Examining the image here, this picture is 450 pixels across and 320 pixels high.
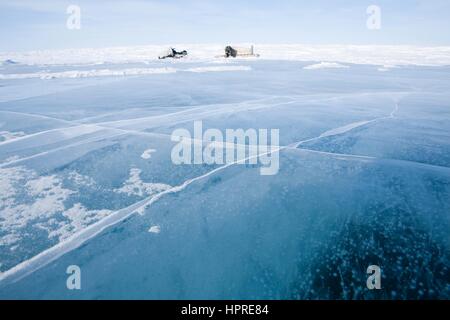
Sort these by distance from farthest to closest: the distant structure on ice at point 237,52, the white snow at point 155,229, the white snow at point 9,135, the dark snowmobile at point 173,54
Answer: the dark snowmobile at point 173,54
the distant structure on ice at point 237,52
the white snow at point 9,135
the white snow at point 155,229

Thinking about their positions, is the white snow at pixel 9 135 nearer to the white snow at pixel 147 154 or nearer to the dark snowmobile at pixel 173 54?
the white snow at pixel 147 154

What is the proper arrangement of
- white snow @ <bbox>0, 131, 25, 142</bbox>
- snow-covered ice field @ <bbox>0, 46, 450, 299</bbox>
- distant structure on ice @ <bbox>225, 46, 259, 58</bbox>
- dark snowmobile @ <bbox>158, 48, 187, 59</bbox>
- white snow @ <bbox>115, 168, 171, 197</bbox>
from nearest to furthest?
snow-covered ice field @ <bbox>0, 46, 450, 299</bbox>
white snow @ <bbox>115, 168, 171, 197</bbox>
white snow @ <bbox>0, 131, 25, 142</bbox>
distant structure on ice @ <bbox>225, 46, 259, 58</bbox>
dark snowmobile @ <bbox>158, 48, 187, 59</bbox>

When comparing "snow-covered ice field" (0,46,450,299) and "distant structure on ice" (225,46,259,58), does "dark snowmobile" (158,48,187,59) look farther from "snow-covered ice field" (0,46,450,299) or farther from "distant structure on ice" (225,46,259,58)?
"snow-covered ice field" (0,46,450,299)

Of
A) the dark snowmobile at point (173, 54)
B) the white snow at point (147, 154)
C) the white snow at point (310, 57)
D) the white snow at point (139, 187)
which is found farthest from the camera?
the dark snowmobile at point (173, 54)

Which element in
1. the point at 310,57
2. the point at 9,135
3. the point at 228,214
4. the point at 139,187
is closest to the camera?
the point at 228,214

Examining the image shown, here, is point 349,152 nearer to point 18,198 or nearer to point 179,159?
point 179,159

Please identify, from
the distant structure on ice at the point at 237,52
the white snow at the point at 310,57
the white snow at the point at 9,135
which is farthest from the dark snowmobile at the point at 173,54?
the white snow at the point at 9,135

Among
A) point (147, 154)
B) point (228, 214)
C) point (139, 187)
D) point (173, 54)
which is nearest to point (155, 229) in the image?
point (228, 214)

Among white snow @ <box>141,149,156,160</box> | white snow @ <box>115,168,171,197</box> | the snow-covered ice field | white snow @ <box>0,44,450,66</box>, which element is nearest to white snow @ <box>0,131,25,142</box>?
the snow-covered ice field

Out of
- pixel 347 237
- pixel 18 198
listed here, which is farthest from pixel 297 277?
pixel 18 198

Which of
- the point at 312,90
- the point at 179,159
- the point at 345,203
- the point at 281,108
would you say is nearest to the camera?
the point at 345,203

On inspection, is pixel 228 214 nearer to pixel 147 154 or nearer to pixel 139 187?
pixel 139 187
